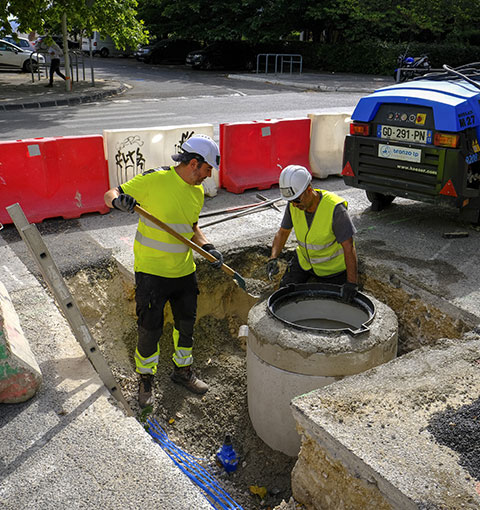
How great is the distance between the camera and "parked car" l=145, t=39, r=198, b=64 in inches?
1372

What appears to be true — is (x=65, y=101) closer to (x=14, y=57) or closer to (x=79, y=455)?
(x=14, y=57)

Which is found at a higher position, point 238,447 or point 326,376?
point 326,376

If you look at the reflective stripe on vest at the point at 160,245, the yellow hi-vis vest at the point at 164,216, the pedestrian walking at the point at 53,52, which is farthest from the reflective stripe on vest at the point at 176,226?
the pedestrian walking at the point at 53,52

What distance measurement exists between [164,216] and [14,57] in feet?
81.4

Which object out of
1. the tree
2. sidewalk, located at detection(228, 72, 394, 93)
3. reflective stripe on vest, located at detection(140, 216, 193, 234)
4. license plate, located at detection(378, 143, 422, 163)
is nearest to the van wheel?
license plate, located at detection(378, 143, 422, 163)

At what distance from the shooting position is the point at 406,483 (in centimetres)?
291

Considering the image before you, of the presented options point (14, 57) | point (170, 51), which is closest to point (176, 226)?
point (14, 57)

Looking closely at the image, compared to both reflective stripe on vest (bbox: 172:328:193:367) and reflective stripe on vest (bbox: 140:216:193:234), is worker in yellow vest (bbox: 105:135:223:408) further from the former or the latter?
reflective stripe on vest (bbox: 172:328:193:367)

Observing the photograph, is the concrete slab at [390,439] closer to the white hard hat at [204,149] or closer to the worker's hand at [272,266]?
the worker's hand at [272,266]

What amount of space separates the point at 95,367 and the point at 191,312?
41.6 inches

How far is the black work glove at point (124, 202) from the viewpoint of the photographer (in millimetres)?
4301

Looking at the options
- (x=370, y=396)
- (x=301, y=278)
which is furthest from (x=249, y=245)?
(x=370, y=396)

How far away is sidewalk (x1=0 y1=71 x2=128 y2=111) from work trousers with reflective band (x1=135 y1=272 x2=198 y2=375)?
570 inches

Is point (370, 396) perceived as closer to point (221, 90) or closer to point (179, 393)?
point (179, 393)
